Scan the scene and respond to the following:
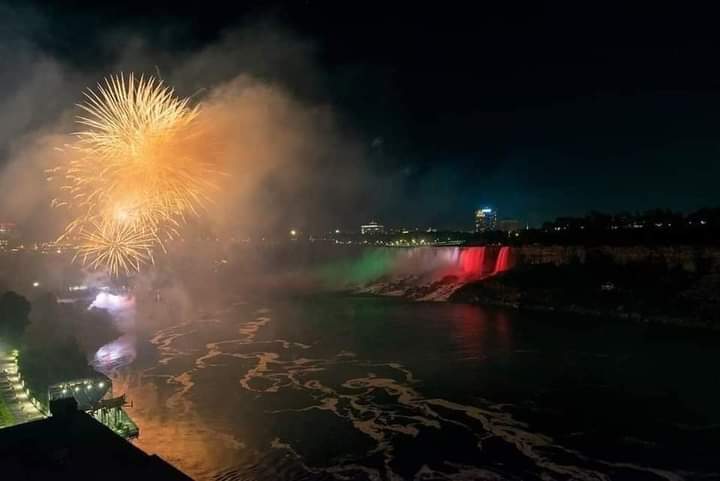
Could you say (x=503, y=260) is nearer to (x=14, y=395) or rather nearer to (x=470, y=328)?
(x=470, y=328)

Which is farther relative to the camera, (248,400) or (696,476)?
(248,400)

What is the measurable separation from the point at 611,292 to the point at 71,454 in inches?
1331

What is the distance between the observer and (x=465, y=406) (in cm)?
1562

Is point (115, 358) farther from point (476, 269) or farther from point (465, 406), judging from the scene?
point (476, 269)

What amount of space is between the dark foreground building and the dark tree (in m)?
15.7

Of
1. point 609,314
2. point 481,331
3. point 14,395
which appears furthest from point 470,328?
point 14,395

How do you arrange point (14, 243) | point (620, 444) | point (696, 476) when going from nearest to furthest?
1. point (696, 476)
2. point (620, 444)
3. point (14, 243)

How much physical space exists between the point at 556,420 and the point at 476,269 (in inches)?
1281

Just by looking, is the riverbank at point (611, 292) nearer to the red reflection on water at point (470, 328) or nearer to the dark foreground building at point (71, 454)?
the red reflection on water at point (470, 328)

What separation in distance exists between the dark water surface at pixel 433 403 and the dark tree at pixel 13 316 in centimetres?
405

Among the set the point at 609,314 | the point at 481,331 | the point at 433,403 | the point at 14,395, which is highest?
the point at 609,314

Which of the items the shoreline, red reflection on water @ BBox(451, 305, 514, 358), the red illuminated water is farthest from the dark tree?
the red illuminated water

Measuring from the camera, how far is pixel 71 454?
5.61m

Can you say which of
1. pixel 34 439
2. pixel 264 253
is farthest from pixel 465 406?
pixel 264 253
